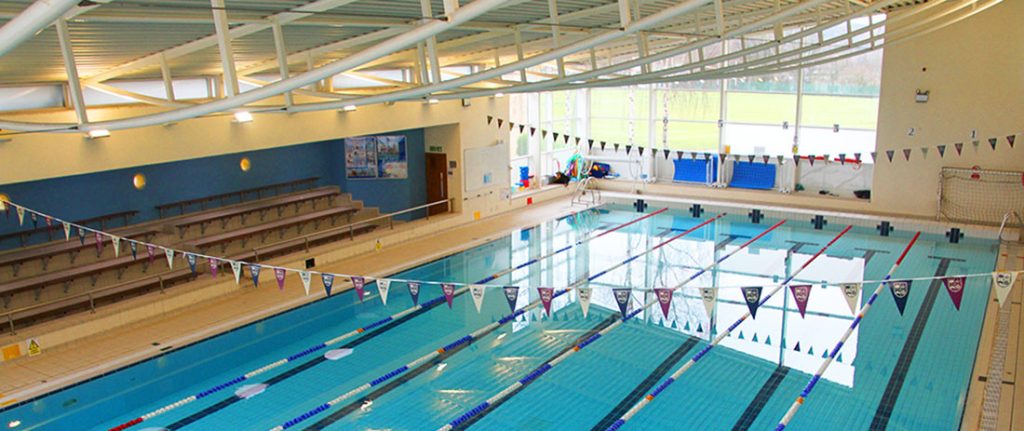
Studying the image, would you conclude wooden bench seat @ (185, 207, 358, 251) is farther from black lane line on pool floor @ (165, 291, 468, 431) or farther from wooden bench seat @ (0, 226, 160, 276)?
black lane line on pool floor @ (165, 291, 468, 431)

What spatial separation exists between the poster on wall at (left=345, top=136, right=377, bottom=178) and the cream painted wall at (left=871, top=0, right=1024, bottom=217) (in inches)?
403

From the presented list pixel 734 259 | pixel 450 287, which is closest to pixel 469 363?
pixel 450 287

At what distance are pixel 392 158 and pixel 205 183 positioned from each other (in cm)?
375

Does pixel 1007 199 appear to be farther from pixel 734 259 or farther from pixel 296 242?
pixel 296 242

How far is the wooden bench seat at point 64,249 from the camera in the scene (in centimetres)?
Answer: 1056

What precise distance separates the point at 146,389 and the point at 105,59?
3543 mm

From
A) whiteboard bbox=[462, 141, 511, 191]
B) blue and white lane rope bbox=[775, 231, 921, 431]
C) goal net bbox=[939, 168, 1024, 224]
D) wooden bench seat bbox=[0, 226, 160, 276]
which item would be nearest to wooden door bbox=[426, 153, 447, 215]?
whiteboard bbox=[462, 141, 511, 191]

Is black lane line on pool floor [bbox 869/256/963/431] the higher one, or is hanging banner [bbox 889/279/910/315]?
hanging banner [bbox 889/279/910/315]

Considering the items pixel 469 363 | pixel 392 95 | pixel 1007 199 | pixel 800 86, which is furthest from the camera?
pixel 800 86

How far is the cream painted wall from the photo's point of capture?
1484 centimetres

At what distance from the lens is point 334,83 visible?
13984mm

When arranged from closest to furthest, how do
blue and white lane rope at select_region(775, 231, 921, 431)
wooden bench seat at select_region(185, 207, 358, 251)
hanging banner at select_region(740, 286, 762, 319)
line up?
blue and white lane rope at select_region(775, 231, 921, 431) < hanging banner at select_region(740, 286, 762, 319) < wooden bench seat at select_region(185, 207, 358, 251)

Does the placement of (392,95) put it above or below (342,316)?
above

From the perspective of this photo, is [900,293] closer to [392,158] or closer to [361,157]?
[392,158]
